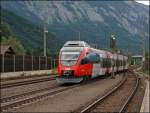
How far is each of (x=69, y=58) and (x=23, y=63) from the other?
1928cm

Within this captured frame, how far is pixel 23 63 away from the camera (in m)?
52.5

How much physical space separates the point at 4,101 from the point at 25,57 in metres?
32.3

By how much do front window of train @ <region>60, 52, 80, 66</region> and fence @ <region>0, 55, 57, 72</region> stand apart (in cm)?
1384

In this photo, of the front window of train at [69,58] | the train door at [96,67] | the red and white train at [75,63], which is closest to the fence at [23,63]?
the train door at [96,67]

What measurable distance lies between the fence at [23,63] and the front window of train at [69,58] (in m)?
13.8

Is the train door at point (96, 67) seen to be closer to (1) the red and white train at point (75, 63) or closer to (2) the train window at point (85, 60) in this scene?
(1) the red and white train at point (75, 63)

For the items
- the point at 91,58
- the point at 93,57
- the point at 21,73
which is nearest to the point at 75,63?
the point at 91,58

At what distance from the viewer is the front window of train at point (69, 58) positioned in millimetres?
33812

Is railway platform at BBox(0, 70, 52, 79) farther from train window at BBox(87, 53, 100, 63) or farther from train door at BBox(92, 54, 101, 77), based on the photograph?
train window at BBox(87, 53, 100, 63)

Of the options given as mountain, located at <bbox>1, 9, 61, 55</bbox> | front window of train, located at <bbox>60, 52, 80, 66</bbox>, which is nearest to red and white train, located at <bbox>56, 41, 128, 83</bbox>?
front window of train, located at <bbox>60, 52, 80, 66</bbox>

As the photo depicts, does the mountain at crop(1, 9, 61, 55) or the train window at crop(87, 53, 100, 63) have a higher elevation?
the mountain at crop(1, 9, 61, 55)

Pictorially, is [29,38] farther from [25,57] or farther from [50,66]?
[25,57]

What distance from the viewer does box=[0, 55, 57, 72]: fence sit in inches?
1874

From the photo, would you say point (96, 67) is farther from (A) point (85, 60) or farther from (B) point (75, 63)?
(B) point (75, 63)
